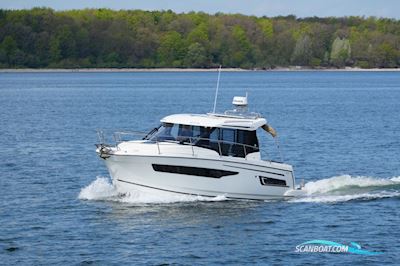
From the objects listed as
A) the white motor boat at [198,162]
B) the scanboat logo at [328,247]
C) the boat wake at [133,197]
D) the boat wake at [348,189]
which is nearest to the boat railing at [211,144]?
the white motor boat at [198,162]

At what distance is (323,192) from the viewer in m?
36.2

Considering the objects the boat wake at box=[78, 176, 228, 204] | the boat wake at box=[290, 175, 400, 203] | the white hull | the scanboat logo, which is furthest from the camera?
the boat wake at box=[290, 175, 400, 203]

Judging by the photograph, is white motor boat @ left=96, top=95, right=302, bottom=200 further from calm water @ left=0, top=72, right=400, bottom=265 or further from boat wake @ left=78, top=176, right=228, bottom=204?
calm water @ left=0, top=72, right=400, bottom=265

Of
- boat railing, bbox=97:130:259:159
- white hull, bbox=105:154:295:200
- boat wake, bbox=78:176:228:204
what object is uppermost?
boat railing, bbox=97:130:259:159

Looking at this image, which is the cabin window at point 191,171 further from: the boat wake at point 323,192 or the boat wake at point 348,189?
the boat wake at point 348,189

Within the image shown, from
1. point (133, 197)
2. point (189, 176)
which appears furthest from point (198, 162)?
point (133, 197)

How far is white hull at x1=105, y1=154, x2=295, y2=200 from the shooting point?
32406 millimetres

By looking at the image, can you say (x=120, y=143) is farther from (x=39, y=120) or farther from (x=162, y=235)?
(x=39, y=120)

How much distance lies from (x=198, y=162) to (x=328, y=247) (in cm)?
599

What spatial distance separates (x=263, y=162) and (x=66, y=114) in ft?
167

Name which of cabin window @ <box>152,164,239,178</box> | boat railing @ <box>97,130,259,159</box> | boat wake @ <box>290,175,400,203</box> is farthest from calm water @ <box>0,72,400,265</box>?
boat railing @ <box>97,130,259,159</box>

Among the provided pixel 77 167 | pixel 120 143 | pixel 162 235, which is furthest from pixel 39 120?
pixel 162 235

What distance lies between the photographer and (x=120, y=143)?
33781 mm

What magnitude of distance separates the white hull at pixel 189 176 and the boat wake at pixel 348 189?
2.04m
